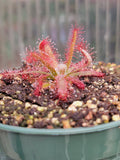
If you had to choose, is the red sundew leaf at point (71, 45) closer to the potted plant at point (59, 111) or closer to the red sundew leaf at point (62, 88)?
the potted plant at point (59, 111)

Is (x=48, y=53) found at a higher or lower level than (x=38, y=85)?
higher

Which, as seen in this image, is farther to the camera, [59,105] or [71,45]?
[71,45]

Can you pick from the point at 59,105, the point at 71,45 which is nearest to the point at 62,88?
the point at 59,105

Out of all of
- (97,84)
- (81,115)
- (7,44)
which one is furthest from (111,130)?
(7,44)

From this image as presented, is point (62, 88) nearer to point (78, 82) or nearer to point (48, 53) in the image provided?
point (78, 82)

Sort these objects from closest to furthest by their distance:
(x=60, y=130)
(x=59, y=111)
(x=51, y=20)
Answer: (x=60, y=130) → (x=59, y=111) → (x=51, y=20)

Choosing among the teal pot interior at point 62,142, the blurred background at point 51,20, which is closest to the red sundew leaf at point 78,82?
the teal pot interior at point 62,142

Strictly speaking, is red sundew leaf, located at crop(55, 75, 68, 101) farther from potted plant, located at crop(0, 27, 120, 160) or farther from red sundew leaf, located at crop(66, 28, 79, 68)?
red sundew leaf, located at crop(66, 28, 79, 68)
